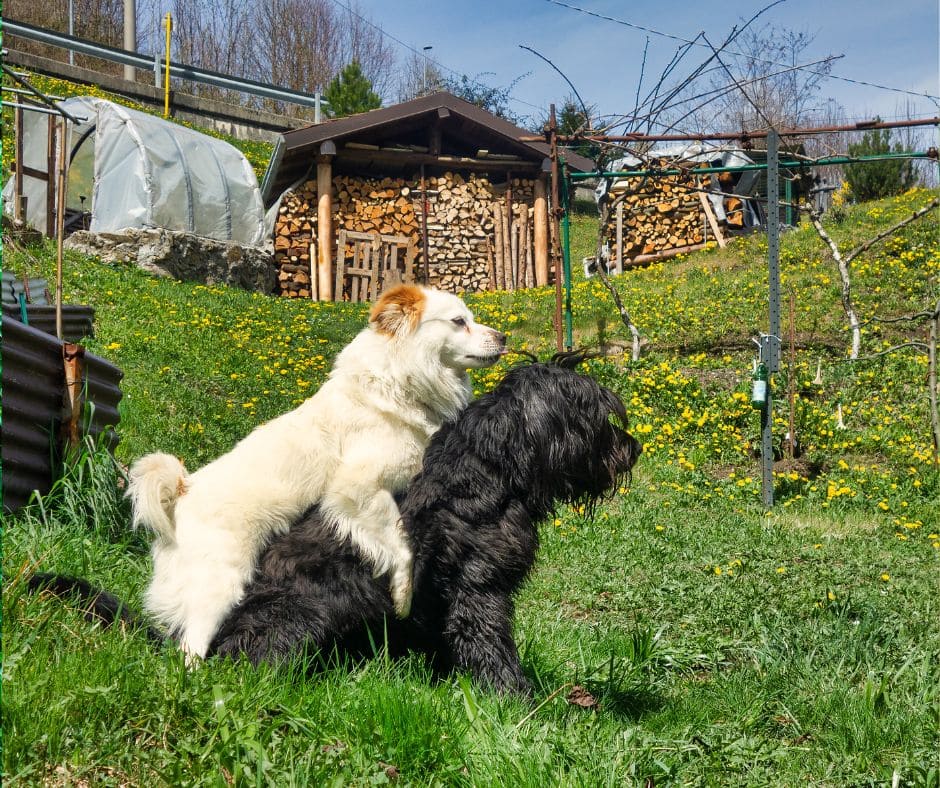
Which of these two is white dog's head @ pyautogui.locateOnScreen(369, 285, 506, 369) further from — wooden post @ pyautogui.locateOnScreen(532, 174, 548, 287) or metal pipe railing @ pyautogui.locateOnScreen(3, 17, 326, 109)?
metal pipe railing @ pyautogui.locateOnScreen(3, 17, 326, 109)

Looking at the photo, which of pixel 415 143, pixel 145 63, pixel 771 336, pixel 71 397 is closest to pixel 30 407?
pixel 71 397

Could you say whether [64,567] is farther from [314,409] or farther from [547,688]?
[547,688]

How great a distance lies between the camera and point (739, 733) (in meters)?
3.08

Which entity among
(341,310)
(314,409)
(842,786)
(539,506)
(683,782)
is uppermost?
(341,310)

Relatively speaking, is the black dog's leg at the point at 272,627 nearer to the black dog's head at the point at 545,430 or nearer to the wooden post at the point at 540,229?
the black dog's head at the point at 545,430

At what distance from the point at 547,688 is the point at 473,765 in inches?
44.8

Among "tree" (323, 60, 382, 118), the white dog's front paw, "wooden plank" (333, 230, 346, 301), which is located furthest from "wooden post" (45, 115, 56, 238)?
"tree" (323, 60, 382, 118)

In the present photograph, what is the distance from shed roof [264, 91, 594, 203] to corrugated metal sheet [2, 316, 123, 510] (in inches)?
587

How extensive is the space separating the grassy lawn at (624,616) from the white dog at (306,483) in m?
0.25

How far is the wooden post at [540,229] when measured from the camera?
20625 mm

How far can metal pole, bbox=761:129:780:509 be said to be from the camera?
7.63 meters

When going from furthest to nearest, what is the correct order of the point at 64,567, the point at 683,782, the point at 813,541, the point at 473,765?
the point at 813,541
the point at 64,567
the point at 683,782
the point at 473,765

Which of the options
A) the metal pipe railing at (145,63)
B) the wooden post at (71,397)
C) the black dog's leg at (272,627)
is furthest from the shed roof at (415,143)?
the black dog's leg at (272,627)

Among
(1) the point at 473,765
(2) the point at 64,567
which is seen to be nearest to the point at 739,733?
(1) the point at 473,765
